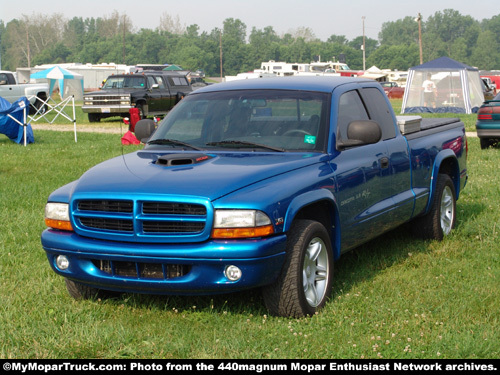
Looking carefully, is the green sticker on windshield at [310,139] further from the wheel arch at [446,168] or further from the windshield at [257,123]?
the wheel arch at [446,168]

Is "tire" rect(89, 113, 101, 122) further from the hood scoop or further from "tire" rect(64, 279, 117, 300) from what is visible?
the hood scoop

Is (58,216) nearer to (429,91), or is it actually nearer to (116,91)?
(116,91)

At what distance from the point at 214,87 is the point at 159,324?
2457mm

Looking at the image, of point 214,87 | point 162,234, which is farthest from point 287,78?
point 162,234

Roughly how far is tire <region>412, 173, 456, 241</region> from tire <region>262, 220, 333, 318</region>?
2381mm

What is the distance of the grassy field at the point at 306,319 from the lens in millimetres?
4504

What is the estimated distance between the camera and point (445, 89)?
33188 millimetres

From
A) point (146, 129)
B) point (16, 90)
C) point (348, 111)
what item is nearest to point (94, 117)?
point (16, 90)

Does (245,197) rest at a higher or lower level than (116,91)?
lower
